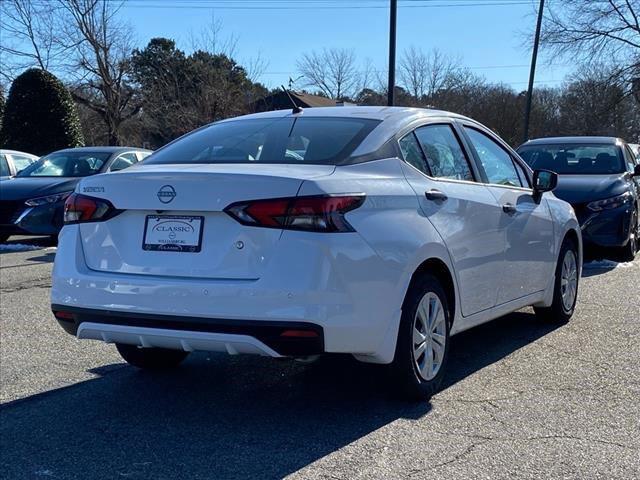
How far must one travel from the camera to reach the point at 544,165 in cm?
1109

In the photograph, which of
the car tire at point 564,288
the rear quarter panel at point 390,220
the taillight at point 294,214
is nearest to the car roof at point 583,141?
the car tire at point 564,288

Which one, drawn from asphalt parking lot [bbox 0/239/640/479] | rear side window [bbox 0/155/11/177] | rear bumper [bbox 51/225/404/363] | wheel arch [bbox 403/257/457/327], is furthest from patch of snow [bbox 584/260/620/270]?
rear side window [bbox 0/155/11/177]

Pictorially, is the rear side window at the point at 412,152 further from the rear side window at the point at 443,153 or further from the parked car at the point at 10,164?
the parked car at the point at 10,164

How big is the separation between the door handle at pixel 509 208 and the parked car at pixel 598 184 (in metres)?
4.34

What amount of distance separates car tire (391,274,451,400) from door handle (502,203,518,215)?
1.09 m

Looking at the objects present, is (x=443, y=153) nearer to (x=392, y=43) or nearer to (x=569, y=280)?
(x=569, y=280)

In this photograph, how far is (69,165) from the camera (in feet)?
42.8

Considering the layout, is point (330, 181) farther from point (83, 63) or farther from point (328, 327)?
point (83, 63)

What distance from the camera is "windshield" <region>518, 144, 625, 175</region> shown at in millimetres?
10898

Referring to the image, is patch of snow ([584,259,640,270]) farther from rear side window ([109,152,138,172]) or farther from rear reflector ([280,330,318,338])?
rear side window ([109,152,138,172])

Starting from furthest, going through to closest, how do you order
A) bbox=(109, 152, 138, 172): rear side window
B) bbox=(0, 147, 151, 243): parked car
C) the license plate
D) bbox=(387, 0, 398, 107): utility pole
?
bbox=(387, 0, 398, 107): utility pole, bbox=(109, 152, 138, 172): rear side window, bbox=(0, 147, 151, 243): parked car, the license plate

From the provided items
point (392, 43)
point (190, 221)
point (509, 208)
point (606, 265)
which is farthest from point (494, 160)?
point (392, 43)

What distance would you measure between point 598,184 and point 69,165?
8169 mm

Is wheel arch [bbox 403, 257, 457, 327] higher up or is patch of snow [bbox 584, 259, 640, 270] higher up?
wheel arch [bbox 403, 257, 457, 327]
